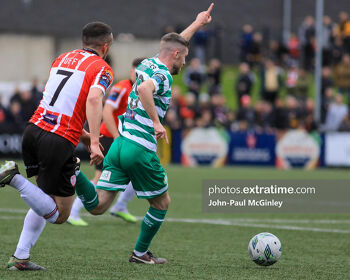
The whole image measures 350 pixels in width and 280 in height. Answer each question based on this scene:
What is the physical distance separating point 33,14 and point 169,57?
88.0 ft

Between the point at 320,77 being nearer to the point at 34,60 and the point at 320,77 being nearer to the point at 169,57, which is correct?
the point at 34,60

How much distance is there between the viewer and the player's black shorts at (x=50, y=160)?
21.4 feet

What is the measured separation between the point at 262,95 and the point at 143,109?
62.8 feet

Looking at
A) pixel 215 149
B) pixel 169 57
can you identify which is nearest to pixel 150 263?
pixel 169 57

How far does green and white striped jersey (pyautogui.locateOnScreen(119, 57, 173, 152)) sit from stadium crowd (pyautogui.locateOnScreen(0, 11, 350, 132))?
1589 cm

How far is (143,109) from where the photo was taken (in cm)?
709

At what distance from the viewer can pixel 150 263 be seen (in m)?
7.26

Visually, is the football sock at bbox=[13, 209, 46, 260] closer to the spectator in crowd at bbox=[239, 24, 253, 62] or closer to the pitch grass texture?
the pitch grass texture

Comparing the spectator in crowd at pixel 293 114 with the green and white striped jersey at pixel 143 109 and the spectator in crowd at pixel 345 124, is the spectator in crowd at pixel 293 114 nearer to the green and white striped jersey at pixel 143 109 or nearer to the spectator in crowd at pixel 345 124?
the spectator in crowd at pixel 345 124

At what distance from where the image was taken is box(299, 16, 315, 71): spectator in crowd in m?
30.1

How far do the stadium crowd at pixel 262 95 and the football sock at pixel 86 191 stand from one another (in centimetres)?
1602

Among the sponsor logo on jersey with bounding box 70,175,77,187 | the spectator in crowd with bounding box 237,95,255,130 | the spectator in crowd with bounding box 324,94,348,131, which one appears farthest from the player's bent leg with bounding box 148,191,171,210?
the spectator in crowd with bounding box 324,94,348,131

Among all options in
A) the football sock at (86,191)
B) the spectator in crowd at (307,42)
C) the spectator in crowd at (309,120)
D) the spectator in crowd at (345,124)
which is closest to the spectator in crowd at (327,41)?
the spectator in crowd at (307,42)

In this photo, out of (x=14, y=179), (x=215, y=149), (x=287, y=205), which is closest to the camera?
(x=14, y=179)
